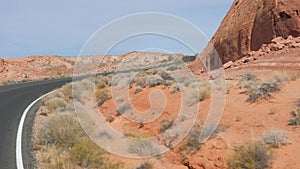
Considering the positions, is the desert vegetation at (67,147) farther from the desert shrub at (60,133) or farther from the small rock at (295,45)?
the small rock at (295,45)

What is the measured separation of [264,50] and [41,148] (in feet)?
51.3

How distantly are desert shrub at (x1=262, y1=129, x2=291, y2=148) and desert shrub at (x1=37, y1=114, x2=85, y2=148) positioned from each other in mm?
6071

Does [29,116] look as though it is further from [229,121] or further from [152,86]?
[229,121]

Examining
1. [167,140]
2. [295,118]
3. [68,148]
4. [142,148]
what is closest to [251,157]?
[295,118]

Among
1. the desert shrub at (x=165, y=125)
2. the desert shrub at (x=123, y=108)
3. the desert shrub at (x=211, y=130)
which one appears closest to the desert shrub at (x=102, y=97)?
the desert shrub at (x=123, y=108)

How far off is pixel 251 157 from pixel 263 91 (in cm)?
526

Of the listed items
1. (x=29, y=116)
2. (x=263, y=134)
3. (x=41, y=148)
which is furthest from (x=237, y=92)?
(x=29, y=116)

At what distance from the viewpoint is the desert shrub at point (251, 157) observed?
29.7 ft

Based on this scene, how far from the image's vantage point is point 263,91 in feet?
45.7

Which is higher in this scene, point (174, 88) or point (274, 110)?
point (174, 88)

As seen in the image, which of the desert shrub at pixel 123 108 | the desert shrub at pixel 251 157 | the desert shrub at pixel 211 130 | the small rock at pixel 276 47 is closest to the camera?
the desert shrub at pixel 251 157

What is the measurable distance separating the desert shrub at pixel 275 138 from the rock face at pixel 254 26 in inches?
558

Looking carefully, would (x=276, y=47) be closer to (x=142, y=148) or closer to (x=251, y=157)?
(x=142, y=148)

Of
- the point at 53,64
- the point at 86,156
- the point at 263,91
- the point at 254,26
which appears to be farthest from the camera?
the point at 53,64
